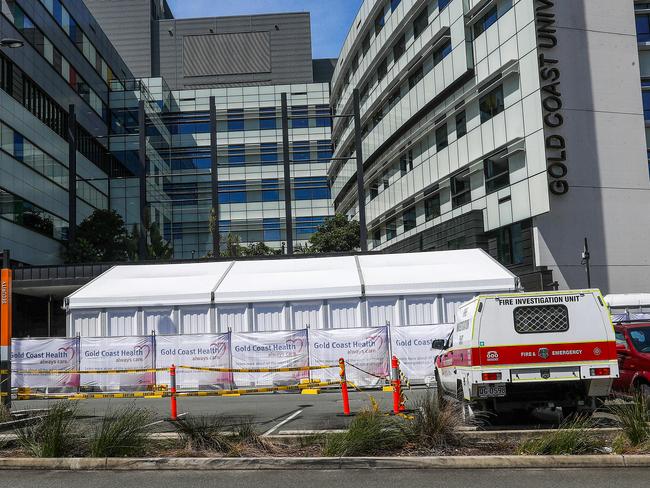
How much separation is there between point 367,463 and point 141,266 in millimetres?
23204

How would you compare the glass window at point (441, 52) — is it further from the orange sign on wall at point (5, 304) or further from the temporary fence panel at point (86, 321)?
the orange sign on wall at point (5, 304)

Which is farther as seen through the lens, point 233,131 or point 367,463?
point 233,131

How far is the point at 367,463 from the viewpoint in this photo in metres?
8.16

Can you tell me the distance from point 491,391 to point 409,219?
36488mm

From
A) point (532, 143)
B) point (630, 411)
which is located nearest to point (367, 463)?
point (630, 411)

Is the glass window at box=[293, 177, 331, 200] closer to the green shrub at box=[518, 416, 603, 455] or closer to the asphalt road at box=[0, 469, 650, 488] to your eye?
the green shrub at box=[518, 416, 603, 455]

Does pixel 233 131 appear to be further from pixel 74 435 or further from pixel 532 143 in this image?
pixel 74 435

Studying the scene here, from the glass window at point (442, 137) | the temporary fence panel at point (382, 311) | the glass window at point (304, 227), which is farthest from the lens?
the glass window at point (304, 227)

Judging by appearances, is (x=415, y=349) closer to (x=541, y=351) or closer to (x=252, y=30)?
(x=541, y=351)

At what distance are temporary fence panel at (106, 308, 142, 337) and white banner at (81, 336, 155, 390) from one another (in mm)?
3073

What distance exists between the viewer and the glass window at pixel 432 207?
137 feet

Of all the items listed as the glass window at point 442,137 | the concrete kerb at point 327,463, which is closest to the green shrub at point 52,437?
the concrete kerb at point 327,463

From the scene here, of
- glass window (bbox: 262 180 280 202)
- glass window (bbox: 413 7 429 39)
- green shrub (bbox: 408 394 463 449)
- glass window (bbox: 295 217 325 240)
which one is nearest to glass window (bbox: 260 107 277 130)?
glass window (bbox: 262 180 280 202)

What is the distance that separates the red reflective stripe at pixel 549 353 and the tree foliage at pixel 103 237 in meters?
42.1
